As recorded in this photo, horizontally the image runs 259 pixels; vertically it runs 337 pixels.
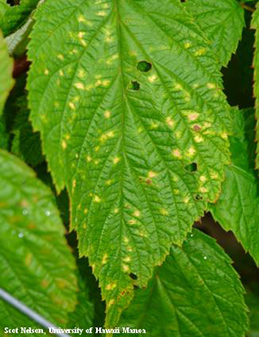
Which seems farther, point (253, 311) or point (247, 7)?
point (253, 311)

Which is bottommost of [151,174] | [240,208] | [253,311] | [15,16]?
[253,311]

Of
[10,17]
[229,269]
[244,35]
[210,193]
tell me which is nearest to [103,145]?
[210,193]

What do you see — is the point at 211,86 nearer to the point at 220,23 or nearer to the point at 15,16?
the point at 220,23

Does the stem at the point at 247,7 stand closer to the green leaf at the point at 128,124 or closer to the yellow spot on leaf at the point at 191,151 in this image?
the green leaf at the point at 128,124

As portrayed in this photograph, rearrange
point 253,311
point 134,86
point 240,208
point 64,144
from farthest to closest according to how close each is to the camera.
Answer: point 253,311
point 240,208
point 134,86
point 64,144

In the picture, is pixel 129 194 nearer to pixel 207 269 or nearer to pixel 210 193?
pixel 210 193

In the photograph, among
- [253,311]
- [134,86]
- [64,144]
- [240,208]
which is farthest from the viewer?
[253,311]

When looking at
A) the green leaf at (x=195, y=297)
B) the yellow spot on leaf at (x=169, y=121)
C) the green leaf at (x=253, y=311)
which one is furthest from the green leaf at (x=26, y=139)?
the green leaf at (x=253, y=311)

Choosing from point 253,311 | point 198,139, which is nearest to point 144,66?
point 198,139
